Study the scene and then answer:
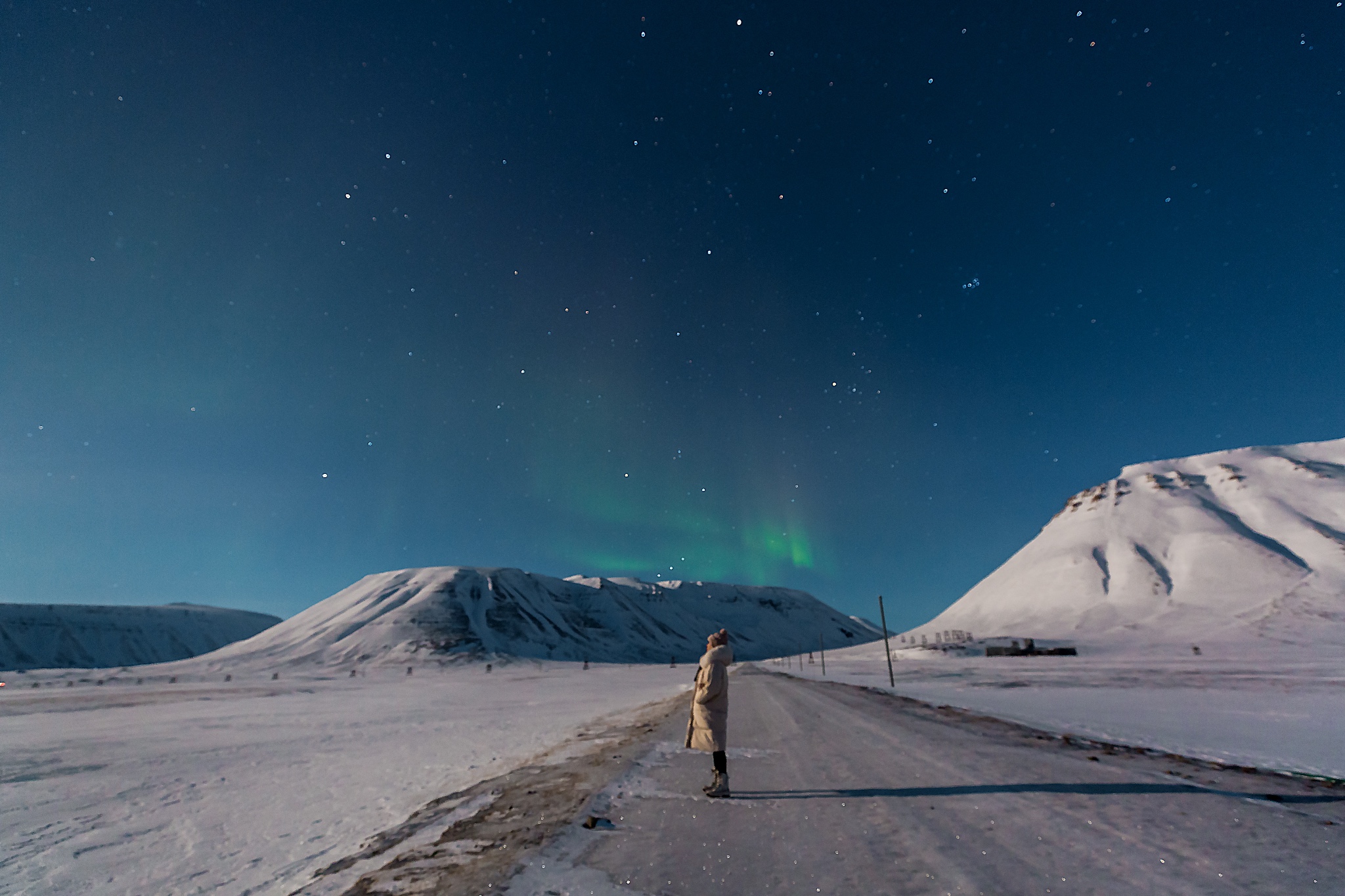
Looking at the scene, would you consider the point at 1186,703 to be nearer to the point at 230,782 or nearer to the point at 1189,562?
the point at 230,782

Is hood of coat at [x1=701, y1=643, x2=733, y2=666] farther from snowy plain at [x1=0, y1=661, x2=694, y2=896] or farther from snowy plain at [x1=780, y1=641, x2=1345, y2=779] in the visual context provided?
snowy plain at [x1=780, y1=641, x2=1345, y2=779]

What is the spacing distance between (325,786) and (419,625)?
133 metres

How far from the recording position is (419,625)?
420 ft

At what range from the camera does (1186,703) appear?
60.5ft

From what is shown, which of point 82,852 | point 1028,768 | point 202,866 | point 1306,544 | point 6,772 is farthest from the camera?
point 1306,544

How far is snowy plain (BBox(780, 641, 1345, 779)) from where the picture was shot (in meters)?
9.98

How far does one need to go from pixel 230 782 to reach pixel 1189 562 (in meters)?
143

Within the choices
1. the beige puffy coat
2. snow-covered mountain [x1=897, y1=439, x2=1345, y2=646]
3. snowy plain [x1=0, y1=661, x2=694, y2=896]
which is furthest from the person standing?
snow-covered mountain [x1=897, y1=439, x2=1345, y2=646]

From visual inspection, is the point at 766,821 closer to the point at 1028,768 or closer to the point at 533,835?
the point at 533,835

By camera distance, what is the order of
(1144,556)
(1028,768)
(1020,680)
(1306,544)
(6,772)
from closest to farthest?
(1028,768), (6,772), (1020,680), (1306,544), (1144,556)

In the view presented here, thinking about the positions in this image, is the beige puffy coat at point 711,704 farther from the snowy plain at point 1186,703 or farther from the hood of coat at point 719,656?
the snowy plain at point 1186,703

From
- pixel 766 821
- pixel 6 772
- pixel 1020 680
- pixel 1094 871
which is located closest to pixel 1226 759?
pixel 1094 871

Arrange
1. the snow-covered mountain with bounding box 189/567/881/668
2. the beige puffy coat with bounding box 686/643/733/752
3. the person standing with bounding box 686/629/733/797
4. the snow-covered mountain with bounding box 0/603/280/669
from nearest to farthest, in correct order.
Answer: the person standing with bounding box 686/629/733/797 → the beige puffy coat with bounding box 686/643/733/752 → the snow-covered mountain with bounding box 189/567/881/668 → the snow-covered mountain with bounding box 0/603/280/669

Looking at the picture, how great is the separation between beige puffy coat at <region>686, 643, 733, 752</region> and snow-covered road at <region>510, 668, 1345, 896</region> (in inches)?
27.0
